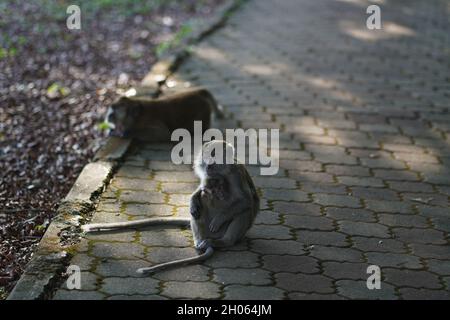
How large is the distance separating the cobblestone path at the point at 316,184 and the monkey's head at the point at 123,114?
0.93 ft

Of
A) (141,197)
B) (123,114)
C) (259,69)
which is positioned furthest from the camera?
(259,69)

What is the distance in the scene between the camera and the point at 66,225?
5750 millimetres

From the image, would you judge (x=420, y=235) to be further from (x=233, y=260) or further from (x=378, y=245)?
(x=233, y=260)

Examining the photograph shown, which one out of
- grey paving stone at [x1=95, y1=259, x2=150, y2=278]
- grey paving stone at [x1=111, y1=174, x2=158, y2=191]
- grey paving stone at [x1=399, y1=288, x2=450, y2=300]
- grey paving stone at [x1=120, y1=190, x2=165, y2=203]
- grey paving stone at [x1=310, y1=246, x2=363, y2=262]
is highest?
grey paving stone at [x1=111, y1=174, x2=158, y2=191]

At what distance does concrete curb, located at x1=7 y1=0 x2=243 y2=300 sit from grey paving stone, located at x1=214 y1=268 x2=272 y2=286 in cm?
98

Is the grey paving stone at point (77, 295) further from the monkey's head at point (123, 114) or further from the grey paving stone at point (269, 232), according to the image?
the monkey's head at point (123, 114)

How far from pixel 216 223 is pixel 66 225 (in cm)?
113

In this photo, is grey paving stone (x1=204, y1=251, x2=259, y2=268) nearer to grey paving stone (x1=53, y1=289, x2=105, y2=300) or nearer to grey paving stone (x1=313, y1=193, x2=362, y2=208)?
grey paving stone (x1=53, y1=289, x2=105, y2=300)

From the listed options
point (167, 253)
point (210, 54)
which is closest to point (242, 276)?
point (167, 253)

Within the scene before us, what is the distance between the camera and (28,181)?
7.22 meters

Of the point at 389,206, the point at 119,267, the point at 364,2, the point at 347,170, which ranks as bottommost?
the point at 119,267

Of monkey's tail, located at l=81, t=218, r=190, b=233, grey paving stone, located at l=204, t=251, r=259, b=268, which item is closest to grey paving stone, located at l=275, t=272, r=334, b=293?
grey paving stone, located at l=204, t=251, r=259, b=268

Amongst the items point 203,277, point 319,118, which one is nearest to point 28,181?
point 203,277

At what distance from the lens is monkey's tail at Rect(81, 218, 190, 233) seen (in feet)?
18.8
